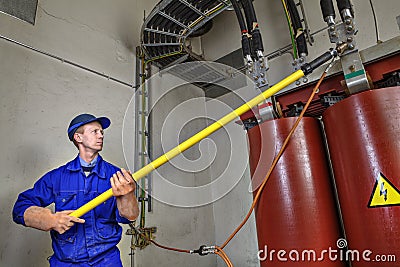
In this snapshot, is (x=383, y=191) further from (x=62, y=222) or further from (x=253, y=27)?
(x=62, y=222)

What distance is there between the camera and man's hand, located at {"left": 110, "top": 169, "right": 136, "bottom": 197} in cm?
114

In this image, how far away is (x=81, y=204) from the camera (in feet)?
4.27

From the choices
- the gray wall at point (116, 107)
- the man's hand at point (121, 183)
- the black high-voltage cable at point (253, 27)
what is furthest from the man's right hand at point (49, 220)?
the black high-voltage cable at point (253, 27)

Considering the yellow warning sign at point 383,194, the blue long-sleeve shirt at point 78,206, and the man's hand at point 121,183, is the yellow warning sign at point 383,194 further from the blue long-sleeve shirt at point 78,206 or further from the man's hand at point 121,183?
the blue long-sleeve shirt at point 78,206

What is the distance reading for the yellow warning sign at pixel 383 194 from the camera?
2.41ft

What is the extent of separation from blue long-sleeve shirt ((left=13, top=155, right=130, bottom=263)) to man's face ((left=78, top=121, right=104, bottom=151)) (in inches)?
3.6

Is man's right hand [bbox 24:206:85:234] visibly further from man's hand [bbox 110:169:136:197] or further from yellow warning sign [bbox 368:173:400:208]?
yellow warning sign [bbox 368:173:400:208]

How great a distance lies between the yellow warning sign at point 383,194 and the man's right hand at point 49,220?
3.42ft

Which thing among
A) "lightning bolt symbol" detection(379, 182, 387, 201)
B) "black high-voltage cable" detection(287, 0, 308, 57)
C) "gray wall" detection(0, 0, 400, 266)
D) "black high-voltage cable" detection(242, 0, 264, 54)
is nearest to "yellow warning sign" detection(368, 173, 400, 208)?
"lightning bolt symbol" detection(379, 182, 387, 201)

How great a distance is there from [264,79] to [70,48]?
1.52 metres

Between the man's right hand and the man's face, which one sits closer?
the man's right hand

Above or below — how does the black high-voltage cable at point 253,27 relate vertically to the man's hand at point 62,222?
above

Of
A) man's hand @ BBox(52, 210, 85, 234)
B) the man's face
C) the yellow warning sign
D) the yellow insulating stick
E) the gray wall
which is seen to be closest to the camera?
the yellow warning sign

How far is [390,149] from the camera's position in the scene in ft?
2.49
